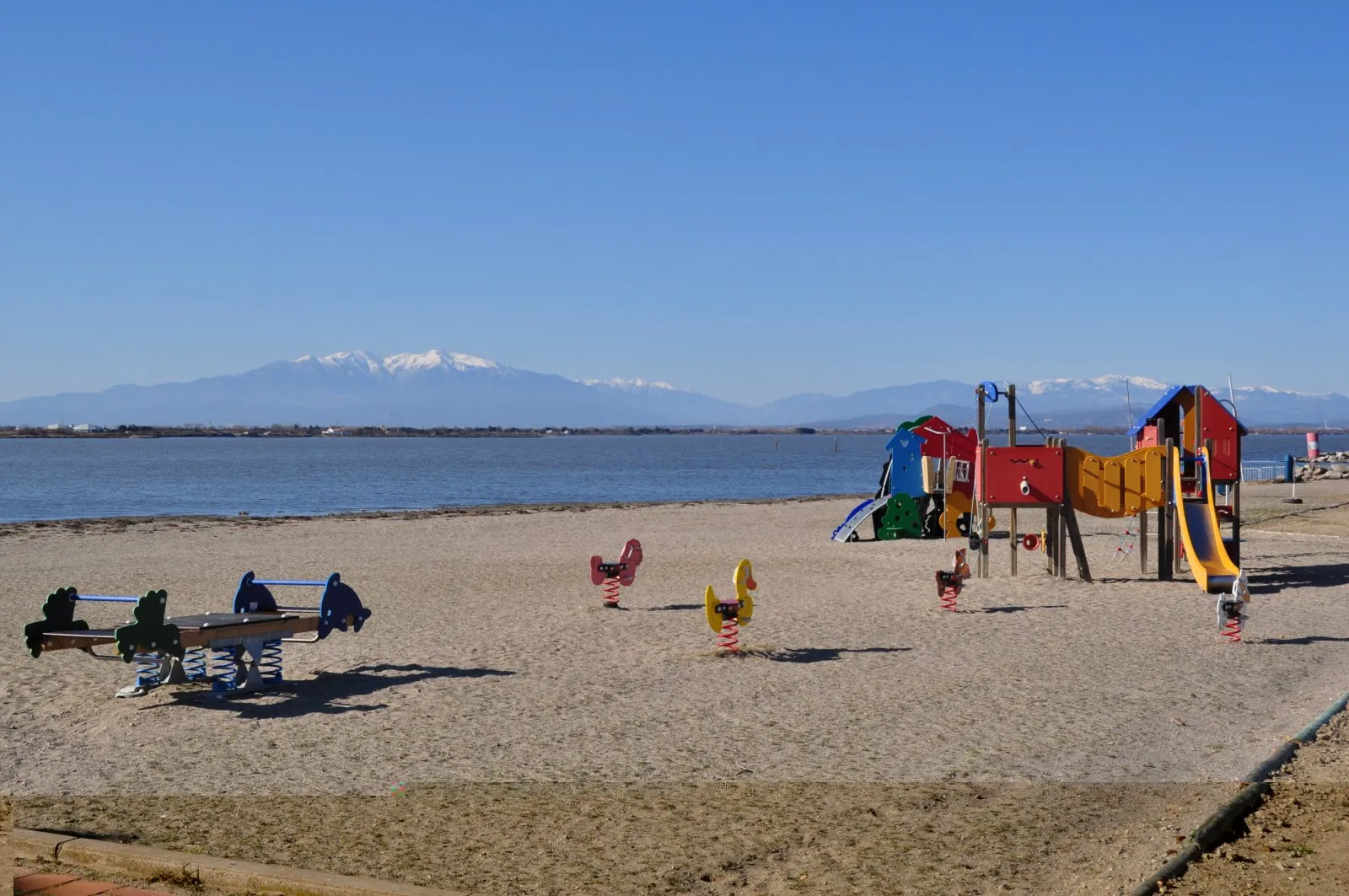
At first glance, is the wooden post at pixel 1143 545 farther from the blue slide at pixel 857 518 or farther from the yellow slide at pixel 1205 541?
the blue slide at pixel 857 518

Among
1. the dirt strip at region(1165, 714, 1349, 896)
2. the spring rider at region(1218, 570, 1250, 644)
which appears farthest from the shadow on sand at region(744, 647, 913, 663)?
the dirt strip at region(1165, 714, 1349, 896)

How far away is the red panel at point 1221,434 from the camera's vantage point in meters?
18.9

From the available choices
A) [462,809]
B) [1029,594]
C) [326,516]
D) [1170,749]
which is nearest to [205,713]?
[462,809]

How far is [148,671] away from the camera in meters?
10.8

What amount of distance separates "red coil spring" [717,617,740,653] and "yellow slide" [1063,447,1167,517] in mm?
7806

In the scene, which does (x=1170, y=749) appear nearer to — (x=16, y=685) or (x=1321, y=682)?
(x=1321, y=682)

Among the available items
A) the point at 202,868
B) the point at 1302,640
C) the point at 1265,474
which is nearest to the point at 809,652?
the point at 1302,640

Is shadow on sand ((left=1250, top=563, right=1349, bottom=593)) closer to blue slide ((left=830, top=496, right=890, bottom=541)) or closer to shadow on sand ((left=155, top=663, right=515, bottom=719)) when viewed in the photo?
blue slide ((left=830, top=496, right=890, bottom=541))

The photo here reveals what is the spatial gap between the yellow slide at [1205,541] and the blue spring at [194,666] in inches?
468

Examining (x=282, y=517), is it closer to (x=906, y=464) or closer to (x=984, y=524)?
(x=906, y=464)

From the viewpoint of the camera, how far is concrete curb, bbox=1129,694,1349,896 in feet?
19.2

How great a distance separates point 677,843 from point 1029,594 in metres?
11.9

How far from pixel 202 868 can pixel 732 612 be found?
7.32m

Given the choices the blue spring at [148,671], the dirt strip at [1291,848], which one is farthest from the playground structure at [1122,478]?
the blue spring at [148,671]
